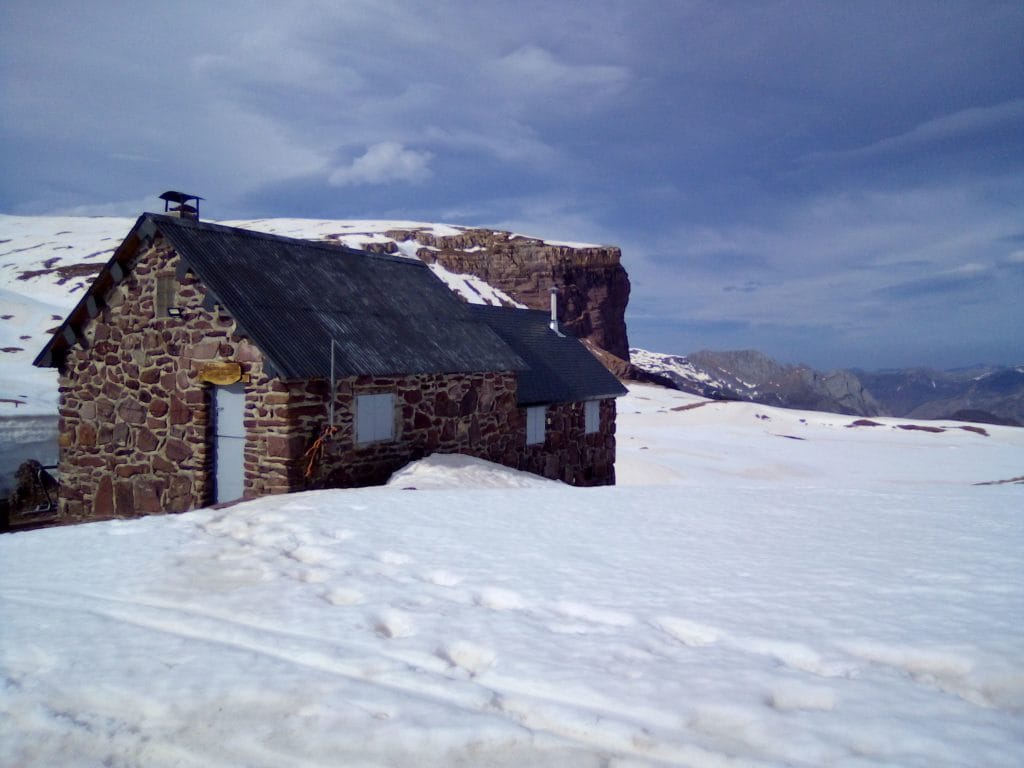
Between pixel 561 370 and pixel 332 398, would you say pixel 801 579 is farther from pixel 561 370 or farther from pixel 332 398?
pixel 561 370

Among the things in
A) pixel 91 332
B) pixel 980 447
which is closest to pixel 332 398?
pixel 91 332

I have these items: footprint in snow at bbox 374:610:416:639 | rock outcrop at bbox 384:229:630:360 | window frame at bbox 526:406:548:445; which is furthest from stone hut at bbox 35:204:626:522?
rock outcrop at bbox 384:229:630:360

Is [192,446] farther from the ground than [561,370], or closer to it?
closer to it

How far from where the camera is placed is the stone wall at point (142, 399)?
1223 cm

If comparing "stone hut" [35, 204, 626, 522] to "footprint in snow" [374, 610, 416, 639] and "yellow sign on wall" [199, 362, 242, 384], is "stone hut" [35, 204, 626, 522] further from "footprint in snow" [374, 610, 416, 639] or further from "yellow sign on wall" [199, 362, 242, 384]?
"footprint in snow" [374, 610, 416, 639]

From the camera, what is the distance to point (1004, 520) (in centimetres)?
855

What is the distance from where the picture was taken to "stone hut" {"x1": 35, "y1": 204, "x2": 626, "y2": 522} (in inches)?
463

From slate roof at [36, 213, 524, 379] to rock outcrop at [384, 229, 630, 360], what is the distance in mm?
55961

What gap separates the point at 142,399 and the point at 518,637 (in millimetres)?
10514

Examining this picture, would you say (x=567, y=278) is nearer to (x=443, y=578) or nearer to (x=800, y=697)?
(x=443, y=578)

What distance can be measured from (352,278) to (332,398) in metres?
3.98

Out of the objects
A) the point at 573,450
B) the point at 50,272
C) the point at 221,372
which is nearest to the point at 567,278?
the point at 50,272

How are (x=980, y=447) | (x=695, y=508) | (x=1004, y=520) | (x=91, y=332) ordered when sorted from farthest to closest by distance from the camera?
(x=980, y=447)
(x=91, y=332)
(x=695, y=508)
(x=1004, y=520)

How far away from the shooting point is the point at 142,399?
1298cm
